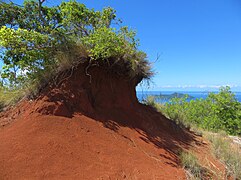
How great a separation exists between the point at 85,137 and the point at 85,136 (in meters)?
0.02

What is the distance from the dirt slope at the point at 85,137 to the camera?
375 centimetres

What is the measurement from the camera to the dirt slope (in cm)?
375

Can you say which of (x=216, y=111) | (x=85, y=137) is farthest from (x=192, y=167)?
(x=216, y=111)

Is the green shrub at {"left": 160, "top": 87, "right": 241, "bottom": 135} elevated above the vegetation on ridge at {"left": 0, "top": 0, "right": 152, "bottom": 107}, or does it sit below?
below

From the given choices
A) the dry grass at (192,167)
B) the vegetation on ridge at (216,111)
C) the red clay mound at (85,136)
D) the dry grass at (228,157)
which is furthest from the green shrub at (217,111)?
the dry grass at (192,167)

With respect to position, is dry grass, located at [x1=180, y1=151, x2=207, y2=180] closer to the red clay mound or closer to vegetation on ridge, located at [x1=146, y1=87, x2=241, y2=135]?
the red clay mound

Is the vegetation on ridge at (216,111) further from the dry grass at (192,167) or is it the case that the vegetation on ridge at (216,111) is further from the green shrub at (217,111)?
the dry grass at (192,167)

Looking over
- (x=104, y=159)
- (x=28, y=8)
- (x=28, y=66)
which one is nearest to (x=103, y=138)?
(x=104, y=159)

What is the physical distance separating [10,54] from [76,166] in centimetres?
398

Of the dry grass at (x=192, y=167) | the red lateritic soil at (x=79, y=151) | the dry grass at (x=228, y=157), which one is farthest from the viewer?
the dry grass at (x=228, y=157)

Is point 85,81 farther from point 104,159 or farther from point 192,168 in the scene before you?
point 192,168

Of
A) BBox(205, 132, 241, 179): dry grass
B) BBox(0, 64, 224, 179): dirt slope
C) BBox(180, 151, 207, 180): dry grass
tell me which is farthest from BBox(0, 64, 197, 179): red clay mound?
BBox(205, 132, 241, 179): dry grass

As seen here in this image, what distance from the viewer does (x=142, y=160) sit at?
14.7ft

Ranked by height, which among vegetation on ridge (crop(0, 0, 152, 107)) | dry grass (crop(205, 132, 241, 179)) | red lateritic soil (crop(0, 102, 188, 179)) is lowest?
dry grass (crop(205, 132, 241, 179))
